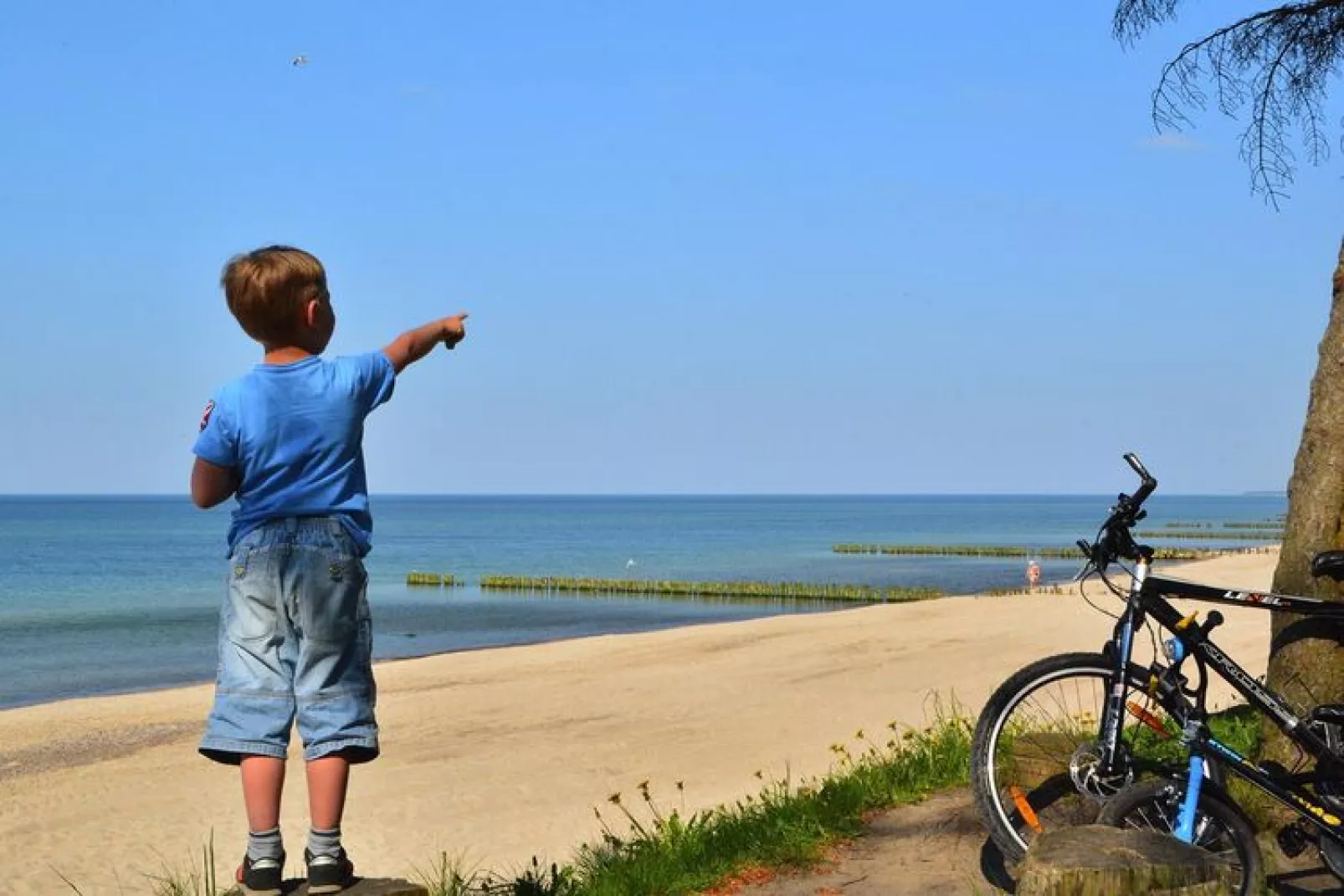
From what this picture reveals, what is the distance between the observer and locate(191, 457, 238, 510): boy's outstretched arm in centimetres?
436

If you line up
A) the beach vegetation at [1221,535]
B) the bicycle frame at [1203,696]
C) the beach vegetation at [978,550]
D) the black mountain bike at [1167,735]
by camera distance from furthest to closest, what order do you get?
the beach vegetation at [1221,535]
the beach vegetation at [978,550]
the bicycle frame at [1203,696]
the black mountain bike at [1167,735]

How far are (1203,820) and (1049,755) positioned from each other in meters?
1.05

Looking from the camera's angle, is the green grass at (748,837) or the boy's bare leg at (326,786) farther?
the green grass at (748,837)

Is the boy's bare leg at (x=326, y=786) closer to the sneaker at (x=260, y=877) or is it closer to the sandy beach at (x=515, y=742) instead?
the sneaker at (x=260, y=877)

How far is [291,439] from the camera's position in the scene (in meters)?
4.34

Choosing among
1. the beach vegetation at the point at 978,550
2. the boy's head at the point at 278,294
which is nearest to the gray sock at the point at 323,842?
the boy's head at the point at 278,294

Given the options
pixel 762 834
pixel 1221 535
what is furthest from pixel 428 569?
pixel 762 834

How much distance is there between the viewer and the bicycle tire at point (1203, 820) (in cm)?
477

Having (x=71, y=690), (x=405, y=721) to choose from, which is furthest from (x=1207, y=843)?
(x=71, y=690)

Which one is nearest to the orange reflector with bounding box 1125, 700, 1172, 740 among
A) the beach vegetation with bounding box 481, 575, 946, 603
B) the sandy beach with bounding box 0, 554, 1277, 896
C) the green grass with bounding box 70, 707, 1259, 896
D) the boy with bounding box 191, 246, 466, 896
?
the green grass with bounding box 70, 707, 1259, 896

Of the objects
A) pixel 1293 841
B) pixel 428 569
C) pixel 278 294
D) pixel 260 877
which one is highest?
pixel 278 294

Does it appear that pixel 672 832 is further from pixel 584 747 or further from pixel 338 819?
pixel 584 747

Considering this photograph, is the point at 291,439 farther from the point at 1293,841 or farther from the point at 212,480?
the point at 1293,841

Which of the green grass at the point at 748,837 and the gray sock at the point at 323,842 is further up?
the gray sock at the point at 323,842
